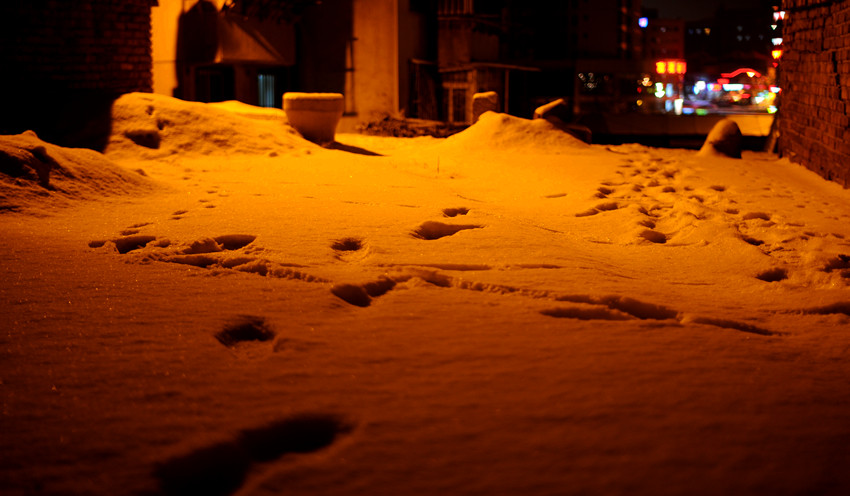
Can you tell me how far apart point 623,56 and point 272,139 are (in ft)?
123

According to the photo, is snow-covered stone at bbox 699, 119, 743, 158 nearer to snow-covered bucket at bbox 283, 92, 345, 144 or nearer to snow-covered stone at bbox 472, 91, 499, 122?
snow-covered stone at bbox 472, 91, 499, 122

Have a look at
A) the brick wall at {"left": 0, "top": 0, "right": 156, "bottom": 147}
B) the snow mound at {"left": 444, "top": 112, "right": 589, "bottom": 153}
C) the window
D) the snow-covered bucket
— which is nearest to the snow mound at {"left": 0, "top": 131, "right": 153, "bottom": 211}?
the brick wall at {"left": 0, "top": 0, "right": 156, "bottom": 147}

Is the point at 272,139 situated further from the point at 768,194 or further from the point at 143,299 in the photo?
the point at 143,299

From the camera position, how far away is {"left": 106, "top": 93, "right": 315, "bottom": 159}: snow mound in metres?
9.09

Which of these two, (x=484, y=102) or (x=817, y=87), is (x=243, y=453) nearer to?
(x=817, y=87)

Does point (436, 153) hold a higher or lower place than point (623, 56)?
lower

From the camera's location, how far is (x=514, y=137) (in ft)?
36.8

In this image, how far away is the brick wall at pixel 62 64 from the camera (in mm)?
9516

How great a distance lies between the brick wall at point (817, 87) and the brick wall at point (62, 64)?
8.85m

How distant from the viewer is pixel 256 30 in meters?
16.8

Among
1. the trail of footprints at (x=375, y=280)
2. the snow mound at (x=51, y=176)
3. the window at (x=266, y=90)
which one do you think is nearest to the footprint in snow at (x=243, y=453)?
the trail of footprints at (x=375, y=280)

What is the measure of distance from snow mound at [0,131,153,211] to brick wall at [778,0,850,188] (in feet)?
24.1

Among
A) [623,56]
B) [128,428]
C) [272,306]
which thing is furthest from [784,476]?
[623,56]

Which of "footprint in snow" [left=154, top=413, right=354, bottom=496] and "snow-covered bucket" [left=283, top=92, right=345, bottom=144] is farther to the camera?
"snow-covered bucket" [left=283, top=92, right=345, bottom=144]
